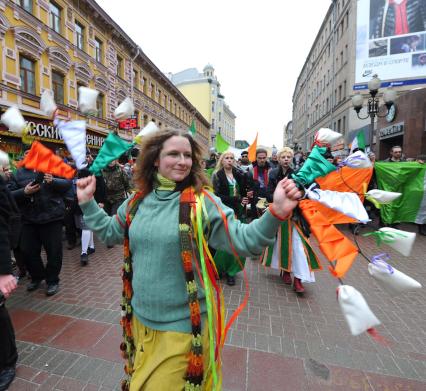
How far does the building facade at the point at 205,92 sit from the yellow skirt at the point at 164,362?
197 feet

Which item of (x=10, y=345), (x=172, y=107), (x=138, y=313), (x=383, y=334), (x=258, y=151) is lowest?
(x=383, y=334)

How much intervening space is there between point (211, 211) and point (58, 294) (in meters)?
3.48

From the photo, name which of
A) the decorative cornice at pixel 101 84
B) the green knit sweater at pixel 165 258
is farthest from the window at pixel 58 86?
the green knit sweater at pixel 165 258

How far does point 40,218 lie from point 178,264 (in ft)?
10.2

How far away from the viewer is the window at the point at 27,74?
12.2 meters

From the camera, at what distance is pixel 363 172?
1.38m

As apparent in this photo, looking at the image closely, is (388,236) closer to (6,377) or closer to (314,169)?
(314,169)

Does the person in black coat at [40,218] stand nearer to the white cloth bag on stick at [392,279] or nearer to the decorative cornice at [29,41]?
the white cloth bag on stick at [392,279]

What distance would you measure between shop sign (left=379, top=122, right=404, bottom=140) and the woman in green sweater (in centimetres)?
1660

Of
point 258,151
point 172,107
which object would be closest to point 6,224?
point 258,151

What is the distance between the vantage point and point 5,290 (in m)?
1.99

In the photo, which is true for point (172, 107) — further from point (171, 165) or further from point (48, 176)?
point (171, 165)

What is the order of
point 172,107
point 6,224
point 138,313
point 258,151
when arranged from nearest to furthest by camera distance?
point 138,313 < point 6,224 < point 258,151 < point 172,107

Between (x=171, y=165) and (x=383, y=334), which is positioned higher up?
(x=171, y=165)
